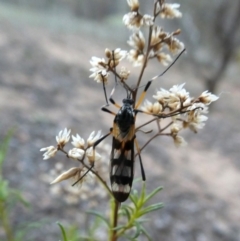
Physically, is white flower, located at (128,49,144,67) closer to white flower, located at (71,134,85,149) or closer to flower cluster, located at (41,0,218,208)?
flower cluster, located at (41,0,218,208)

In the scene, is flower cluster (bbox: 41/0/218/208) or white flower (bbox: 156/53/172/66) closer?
flower cluster (bbox: 41/0/218/208)

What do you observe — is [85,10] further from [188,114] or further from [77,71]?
[188,114]

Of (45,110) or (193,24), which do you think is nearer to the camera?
(45,110)

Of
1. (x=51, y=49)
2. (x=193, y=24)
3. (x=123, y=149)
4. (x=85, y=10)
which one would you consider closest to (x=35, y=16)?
(x=85, y=10)

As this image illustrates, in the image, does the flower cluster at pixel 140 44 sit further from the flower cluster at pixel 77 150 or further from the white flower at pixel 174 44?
the flower cluster at pixel 77 150

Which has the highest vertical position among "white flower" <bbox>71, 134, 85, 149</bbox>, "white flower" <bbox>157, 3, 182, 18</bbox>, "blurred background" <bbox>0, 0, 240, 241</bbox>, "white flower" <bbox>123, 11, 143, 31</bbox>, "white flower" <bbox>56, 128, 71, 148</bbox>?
"blurred background" <bbox>0, 0, 240, 241</bbox>

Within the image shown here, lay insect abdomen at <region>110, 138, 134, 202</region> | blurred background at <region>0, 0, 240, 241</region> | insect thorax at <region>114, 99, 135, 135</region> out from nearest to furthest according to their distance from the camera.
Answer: insect abdomen at <region>110, 138, 134, 202</region>, insect thorax at <region>114, 99, 135, 135</region>, blurred background at <region>0, 0, 240, 241</region>

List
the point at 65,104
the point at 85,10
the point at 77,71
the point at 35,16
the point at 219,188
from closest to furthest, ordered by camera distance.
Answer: the point at 219,188 < the point at 65,104 < the point at 77,71 < the point at 35,16 < the point at 85,10

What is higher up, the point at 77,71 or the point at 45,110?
the point at 77,71

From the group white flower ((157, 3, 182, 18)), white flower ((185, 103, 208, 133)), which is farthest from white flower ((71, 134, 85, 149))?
white flower ((157, 3, 182, 18))
